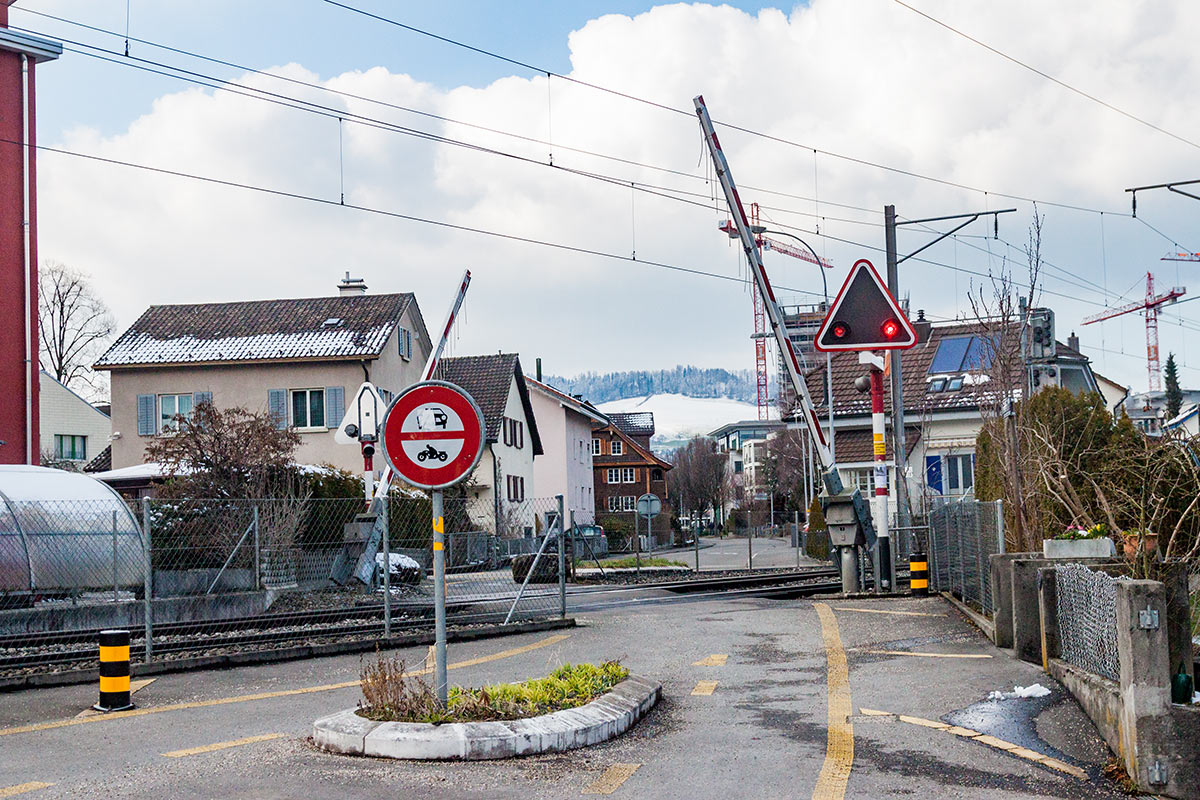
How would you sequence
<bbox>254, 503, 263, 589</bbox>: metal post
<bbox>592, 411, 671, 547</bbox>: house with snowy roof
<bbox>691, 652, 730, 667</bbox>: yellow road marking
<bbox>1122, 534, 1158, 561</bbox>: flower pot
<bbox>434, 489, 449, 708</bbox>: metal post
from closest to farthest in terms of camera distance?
<bbox>434, 489, 449, 708</bbox>: metal post, <bbox>1122, 534, 1158, 561</bbox>: flower pot, <bbox>691, 652, 730, 667</bbox>: yellow road marking, <bbox>254, 503, 263, 589</bbox>: metal post, <bbox>592, 411, 671, 547</bbox>: house with snowy roof

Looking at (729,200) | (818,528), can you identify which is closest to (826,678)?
(729,200)

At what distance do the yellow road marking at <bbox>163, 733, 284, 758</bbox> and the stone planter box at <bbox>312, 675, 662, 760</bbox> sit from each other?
0.50 meters

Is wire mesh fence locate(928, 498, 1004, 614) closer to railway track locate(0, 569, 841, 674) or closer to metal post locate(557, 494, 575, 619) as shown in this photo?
railway track locate(0, 569, 841, 674)

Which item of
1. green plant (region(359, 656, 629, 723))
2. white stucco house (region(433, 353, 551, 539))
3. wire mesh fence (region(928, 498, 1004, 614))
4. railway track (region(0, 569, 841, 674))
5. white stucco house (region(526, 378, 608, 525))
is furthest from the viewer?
white stucco house (region(526, 378, 608, 525))

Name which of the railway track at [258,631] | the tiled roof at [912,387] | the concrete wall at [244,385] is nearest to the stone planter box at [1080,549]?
the railway track at [258,631]

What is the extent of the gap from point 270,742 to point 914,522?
20.0 m

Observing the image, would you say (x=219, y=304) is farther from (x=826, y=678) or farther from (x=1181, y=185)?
(x=826, y=678)

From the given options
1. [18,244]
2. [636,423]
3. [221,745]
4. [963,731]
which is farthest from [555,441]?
[963,731]

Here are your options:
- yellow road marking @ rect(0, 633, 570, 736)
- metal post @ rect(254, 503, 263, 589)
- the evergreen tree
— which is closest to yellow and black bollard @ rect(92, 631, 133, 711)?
yellow road marking @ rect(0, 633, 570, 736)

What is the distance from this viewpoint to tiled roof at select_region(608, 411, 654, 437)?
4879 inches

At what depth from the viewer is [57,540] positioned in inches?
762

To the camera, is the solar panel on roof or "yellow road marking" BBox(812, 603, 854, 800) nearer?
"yellow road marking" BBox(812, 603, 854, 800)

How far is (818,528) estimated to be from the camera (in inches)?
1735

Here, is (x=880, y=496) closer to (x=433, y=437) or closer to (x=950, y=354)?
(x=433, y=437)
